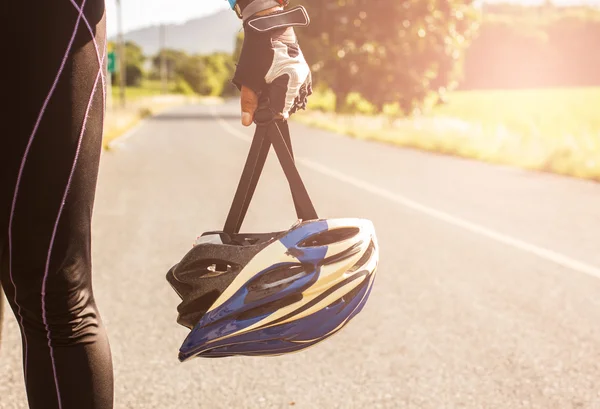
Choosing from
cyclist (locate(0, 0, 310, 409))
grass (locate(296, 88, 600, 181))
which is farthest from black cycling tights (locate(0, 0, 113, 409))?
grass (locate(296, 88, 600, 181))

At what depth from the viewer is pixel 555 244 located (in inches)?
249

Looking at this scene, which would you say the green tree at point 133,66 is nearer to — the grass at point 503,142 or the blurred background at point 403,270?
the grass at point 503,142

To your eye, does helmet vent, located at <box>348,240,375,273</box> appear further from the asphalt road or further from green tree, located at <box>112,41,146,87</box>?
green tree, located at <box>112,41,146,87</box>

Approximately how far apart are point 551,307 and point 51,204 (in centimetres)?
363

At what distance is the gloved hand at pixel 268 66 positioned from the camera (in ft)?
4.88

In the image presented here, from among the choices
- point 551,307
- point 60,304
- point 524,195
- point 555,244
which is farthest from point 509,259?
point 60,304

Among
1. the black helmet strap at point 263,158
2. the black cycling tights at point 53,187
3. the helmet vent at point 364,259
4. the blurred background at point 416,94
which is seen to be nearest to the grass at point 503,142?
the blurred background at point 416,94

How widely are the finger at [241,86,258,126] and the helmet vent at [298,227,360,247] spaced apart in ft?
0.93

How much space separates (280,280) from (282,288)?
2 cm

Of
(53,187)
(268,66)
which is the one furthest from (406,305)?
(53,187)

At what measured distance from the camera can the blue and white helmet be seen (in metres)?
1.51

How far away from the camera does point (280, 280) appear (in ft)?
5.00

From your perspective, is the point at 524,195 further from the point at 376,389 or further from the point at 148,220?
the point at 376,389

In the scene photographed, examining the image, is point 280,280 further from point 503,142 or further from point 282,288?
point 503,142
